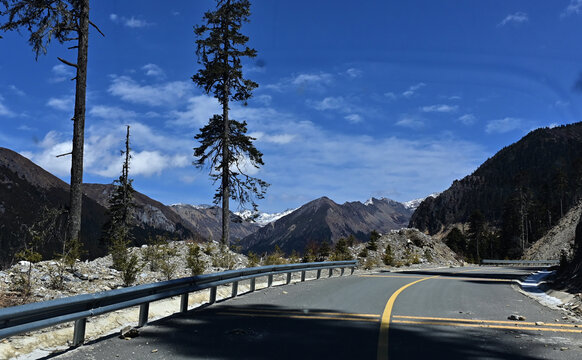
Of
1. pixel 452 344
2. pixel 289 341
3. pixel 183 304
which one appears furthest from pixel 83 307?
pixel 452 344

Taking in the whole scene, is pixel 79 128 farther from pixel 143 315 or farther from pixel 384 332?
pixel 384 332

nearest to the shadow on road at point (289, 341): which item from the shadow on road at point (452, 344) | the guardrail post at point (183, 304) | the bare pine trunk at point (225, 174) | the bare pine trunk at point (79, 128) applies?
the shadow on road at point (452, 344)

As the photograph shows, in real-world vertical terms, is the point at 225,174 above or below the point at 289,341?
above

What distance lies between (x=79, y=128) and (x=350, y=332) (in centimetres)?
1259

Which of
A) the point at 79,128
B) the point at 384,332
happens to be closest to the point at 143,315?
the point at 384,332

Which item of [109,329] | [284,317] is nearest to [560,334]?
[284,317]

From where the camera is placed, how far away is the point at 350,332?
7.16 m

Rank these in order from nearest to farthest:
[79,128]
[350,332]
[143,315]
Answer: [350,332] < [143,315] < [79,128]

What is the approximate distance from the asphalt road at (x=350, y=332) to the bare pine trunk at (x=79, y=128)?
720cm

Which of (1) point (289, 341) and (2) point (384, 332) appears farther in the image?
(2) point (384, 332)

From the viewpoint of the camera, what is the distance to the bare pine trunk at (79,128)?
14.9 meters

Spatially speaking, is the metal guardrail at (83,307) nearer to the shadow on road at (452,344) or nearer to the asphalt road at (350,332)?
the asphalt road at (350,332)

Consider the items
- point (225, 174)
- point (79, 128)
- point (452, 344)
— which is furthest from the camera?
point (225, 174)

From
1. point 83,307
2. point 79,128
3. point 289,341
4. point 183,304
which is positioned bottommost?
point 289,341
